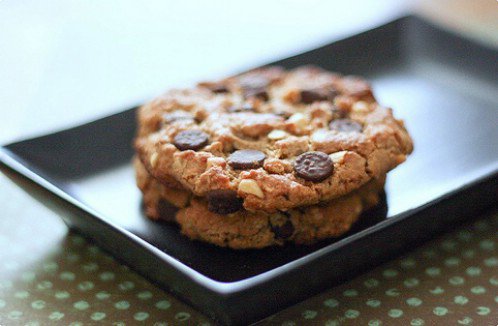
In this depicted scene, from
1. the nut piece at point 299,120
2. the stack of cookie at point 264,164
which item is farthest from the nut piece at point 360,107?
the nut piece at point 299,120

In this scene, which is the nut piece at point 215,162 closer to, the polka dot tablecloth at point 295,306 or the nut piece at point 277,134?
the nut piece at point 277,134

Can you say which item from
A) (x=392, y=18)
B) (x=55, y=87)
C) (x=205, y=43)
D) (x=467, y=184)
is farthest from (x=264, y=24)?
(x=467, y=184)

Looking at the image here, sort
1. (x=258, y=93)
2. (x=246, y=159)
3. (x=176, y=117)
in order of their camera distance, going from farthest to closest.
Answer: (x=258, y=93) → (x=176, y=117) → (x=246, y=159)

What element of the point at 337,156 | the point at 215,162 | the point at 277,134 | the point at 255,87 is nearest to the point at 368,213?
the point at 337,156

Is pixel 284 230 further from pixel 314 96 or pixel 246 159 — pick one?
pixel 314 96

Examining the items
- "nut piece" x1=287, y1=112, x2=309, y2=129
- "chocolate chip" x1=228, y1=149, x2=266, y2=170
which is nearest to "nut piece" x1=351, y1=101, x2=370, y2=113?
"nut piece" x1=287, y1=112, x2=309, y2=129
